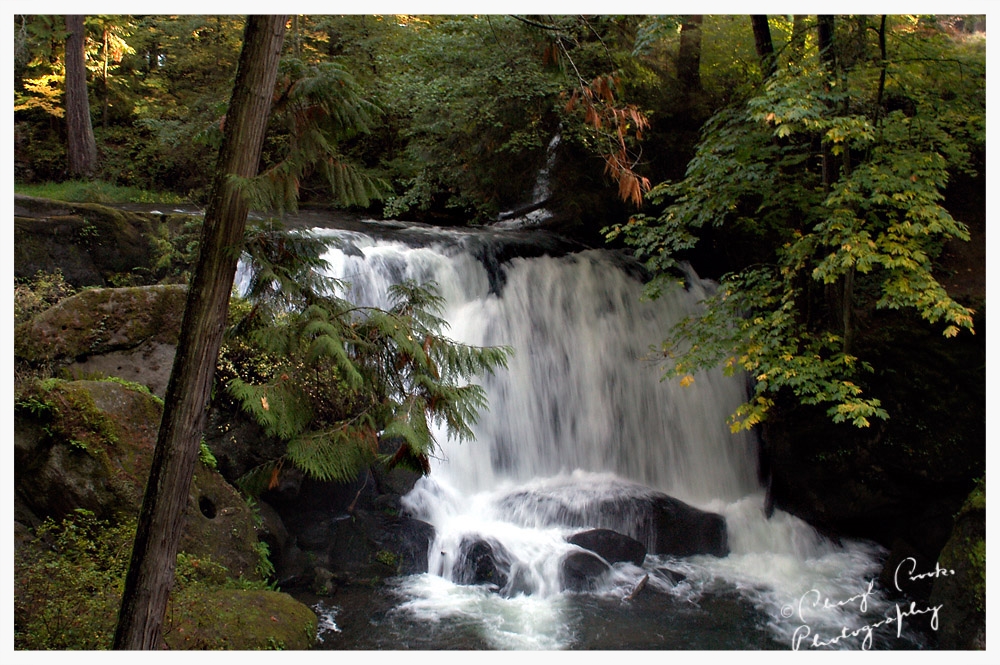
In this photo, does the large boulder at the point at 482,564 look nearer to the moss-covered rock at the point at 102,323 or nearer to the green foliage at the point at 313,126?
the moss-covered rock at the point at 102,323

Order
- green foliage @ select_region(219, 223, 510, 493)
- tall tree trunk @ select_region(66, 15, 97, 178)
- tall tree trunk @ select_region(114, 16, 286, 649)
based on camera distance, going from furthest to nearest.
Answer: tall tree trunk @ select_region(66, 15, 97, 178) < tall tree trunk @ select_region(114, 16, 286, 649) < green foliage @ select_region(219, 223, 510, 493)

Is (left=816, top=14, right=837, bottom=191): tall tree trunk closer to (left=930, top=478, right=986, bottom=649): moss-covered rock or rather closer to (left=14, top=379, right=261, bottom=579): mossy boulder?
(left=930, top=478, right=986, bottom=649): moss-covered rock

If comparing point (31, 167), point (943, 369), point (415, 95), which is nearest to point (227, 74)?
point (31, 167)

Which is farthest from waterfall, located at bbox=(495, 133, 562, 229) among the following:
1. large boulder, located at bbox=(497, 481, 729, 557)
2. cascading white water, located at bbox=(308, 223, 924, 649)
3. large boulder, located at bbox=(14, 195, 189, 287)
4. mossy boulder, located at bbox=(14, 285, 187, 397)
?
mossy boulder, located at bbox=(14, 285, 187, 397)

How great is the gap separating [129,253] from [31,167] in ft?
26.2

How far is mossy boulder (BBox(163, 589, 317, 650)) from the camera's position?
198 inches

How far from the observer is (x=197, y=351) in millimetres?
3766

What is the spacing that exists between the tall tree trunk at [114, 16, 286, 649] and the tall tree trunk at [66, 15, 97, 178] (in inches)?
499

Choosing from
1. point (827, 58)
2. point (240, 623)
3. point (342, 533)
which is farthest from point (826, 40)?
point (240, 623)

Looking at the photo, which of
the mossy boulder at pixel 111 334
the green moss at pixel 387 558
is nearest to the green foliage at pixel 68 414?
the mossy boulder at pixel 111 334

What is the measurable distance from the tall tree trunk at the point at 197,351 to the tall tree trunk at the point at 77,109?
41.5 ft

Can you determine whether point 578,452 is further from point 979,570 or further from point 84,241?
point 84,241
